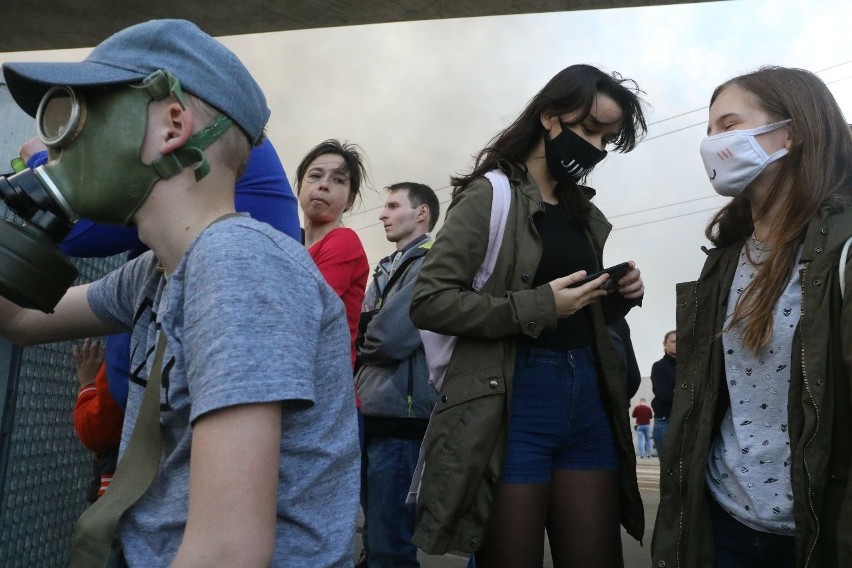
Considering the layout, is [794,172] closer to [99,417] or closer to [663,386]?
[99,417]

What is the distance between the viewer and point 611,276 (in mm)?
2652

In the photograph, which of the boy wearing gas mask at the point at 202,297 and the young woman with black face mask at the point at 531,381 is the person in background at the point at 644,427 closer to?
the young woman with black face mask at the point at 531,381

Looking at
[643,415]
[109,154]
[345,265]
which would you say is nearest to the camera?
[109,154]

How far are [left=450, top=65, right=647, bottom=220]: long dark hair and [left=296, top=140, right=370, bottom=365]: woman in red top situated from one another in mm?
766

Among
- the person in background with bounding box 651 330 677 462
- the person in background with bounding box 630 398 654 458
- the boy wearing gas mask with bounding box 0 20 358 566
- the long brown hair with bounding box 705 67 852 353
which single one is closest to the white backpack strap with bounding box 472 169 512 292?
the long brown hair with bounding box 705 67 852 353

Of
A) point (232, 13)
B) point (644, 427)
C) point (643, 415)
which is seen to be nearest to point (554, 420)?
point (232, 13)

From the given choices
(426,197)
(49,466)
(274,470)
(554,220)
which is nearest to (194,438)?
(274,470)

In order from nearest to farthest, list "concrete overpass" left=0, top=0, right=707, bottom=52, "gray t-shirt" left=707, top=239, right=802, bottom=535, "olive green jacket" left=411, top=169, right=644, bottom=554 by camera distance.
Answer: "gray t-shirt" left=707, top=239, right=802, bottom=535 < "olive green jacket" left=411, top=169, right=644, bottom=554 < "concrete overpass" left=0, top=0, right=707, bottom=52

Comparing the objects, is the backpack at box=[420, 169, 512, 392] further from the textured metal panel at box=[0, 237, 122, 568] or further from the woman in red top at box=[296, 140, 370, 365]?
the textured metal panel at box=[0, 237, 122, 568]

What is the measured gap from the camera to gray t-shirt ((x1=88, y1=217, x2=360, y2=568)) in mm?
1116

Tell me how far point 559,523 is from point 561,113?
142 centimetres

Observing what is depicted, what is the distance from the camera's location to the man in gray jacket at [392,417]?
3562 millimetres

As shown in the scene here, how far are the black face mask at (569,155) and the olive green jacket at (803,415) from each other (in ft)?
1.99

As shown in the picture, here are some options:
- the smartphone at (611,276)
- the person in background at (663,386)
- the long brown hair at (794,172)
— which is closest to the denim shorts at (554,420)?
the smartphone at (611,276)
